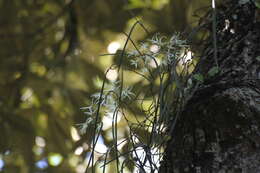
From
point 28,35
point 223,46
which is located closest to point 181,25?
point 28,35

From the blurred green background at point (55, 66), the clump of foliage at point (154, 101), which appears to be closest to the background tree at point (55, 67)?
the blurred green background at point (55, 66)

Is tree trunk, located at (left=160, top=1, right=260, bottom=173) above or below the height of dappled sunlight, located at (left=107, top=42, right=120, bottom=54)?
below

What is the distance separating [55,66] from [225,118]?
1490 millimetres

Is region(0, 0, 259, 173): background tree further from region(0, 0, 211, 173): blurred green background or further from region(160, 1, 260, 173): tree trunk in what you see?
region(160, 1, 260, 173): tree trunk

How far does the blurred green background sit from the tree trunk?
1231mm

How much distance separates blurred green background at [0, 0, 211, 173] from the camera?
86.0 inches

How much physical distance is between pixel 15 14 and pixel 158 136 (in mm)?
1575

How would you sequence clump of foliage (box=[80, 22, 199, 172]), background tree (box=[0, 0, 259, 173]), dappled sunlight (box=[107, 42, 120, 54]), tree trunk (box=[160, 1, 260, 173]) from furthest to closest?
dappled sunlight (box=[107, 42, 120, 54]), background tree (box=[0, 0, 259, 173]), clump of foliage (box=[80, 22, 199, 172]), tree trunk (box=[160, 1, 260, 173])

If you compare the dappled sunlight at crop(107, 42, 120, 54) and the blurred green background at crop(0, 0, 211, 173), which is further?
the dappled sunlight at crop(107, 42, 120, 54)

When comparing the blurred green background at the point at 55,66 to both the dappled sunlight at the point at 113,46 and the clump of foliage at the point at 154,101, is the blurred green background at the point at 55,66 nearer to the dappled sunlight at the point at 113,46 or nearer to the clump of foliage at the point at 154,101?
the dappled sunlight at the point at 113,46

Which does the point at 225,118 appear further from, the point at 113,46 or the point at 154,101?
the point at 113,46

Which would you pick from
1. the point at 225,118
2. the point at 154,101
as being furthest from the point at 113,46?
the point at 225,118

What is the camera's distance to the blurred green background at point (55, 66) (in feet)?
7.17

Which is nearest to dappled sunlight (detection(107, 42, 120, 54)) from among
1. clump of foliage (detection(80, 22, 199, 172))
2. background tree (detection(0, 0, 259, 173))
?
background tree (detection(0, 0, 259, 173))
